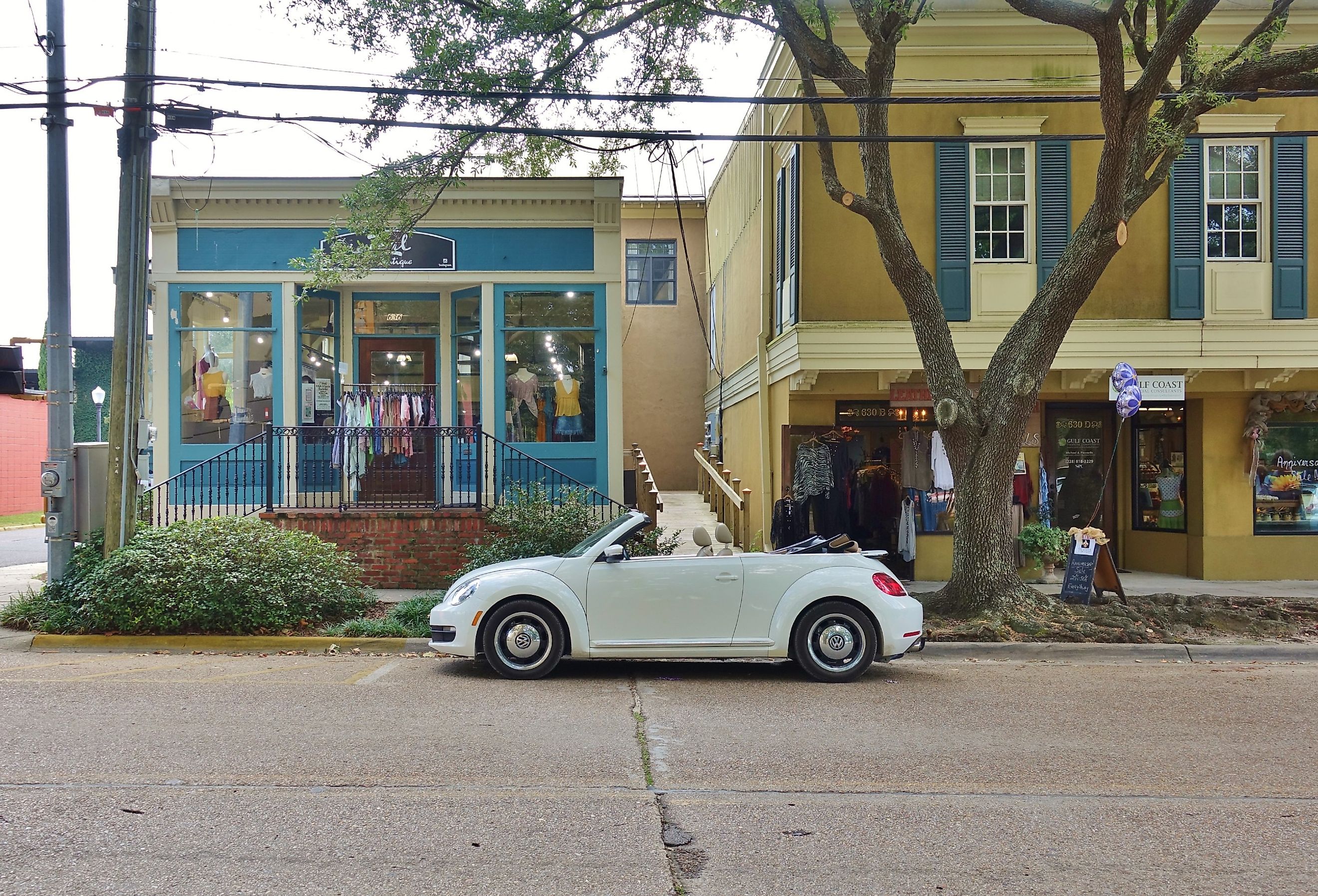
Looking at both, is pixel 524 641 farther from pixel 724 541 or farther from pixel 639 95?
pixel 639 95

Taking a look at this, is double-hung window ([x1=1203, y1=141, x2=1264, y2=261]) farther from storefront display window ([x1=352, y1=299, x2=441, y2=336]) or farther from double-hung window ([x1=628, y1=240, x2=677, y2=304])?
double-hung window ([x1=628, y1=240, x2=677, y2=304])

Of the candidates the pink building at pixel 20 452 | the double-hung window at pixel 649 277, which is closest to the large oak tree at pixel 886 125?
the double-hung window at pixel 649 277

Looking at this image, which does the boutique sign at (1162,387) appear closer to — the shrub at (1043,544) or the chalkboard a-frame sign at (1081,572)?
the shrub at (1043,544)

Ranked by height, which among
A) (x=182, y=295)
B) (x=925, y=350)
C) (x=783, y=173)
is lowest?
(x=925, y=350)

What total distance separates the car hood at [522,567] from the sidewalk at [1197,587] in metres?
5.49

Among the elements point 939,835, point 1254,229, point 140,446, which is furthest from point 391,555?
point 1254,229

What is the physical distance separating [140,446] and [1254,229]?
14.4 metres

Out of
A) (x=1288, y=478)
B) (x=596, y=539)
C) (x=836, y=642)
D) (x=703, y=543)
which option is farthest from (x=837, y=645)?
(x=1288, y=478)

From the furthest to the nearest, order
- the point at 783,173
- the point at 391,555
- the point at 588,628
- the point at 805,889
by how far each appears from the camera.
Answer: the point at 783,173 → the point at 391,555 → the point at 588,628 → the point at 805,889

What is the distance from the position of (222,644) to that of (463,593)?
312cm

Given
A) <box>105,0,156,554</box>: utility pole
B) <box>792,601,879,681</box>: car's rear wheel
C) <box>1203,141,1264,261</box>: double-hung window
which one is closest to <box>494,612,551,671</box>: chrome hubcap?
<box>792,601,879,681</box>: car's rear wheel

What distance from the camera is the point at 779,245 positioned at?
15.5 meters

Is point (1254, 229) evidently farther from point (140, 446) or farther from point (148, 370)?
point (148, 370)

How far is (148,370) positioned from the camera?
18.2 meters
